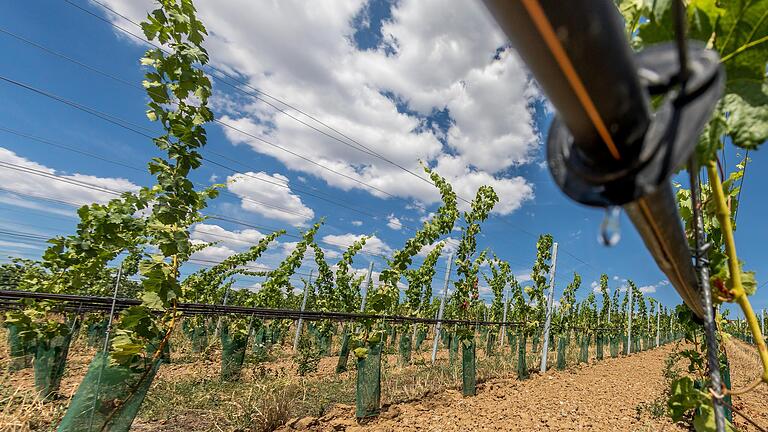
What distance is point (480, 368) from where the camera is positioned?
12.1 metres

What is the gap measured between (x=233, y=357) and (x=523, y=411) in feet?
26.5

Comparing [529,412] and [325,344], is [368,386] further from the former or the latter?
[325,344]

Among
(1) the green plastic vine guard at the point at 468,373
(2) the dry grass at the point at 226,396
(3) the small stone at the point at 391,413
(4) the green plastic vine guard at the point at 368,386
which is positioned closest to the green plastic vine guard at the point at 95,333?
(2) the dry grass at the point at 226,396

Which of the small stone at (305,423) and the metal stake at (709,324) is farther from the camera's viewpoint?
the small stone at (305,423)

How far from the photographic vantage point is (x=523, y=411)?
7.04 metres

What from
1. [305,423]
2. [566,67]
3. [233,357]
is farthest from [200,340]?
[566,67]

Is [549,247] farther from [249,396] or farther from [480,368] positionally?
[249,396]

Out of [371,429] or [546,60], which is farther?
[371,429]

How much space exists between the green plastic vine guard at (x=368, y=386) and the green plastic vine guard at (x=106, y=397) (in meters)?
3.97

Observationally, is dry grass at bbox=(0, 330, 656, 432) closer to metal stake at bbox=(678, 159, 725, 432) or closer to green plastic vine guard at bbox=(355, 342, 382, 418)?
green plastic vine guard at bbox=(355, 342, 382, 418)

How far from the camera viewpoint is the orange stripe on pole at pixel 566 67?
39 cm

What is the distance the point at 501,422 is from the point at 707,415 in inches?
224

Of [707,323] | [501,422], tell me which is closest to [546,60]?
[707,323]

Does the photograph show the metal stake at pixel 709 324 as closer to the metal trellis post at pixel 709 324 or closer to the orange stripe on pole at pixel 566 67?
the metal trellis post at pixel 709 324
